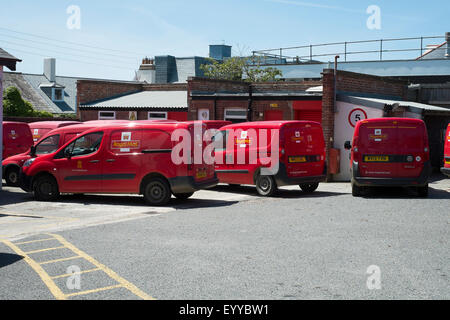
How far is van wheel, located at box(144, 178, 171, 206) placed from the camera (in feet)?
41.9

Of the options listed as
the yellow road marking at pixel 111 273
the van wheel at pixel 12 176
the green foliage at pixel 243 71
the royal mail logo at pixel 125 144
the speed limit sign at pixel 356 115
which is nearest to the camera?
the yellow road marking at pixel 111 273

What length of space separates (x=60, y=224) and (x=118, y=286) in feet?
15.6

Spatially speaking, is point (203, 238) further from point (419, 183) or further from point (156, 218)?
point (419, 183)

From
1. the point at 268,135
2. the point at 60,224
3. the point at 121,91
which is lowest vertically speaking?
the point at 60,224

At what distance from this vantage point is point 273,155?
46.9 ft

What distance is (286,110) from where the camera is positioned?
23766mm

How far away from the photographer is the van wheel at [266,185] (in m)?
14.4

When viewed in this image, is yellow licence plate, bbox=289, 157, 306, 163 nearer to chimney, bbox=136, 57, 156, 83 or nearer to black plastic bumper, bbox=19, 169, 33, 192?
black plastic bumper, bbox=19, 169, 33, 192

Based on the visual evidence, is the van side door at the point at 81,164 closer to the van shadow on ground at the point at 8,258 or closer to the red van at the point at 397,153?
the van shadow on ground at the point at 8,258

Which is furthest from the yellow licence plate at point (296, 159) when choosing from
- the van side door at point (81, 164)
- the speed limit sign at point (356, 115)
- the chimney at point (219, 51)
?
the chimney at point (219, 51)

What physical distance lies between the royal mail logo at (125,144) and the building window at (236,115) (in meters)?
12.4

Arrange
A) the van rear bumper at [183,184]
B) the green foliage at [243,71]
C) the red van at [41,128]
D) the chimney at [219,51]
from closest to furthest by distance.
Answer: the van rear bumper at [183,184] < the red van at [41,128] < the green foliage at [243,71] < the chimney at [219,51]

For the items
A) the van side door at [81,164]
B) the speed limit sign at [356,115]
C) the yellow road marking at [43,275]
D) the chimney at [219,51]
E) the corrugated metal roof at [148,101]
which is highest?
the chimney at [219,51]
